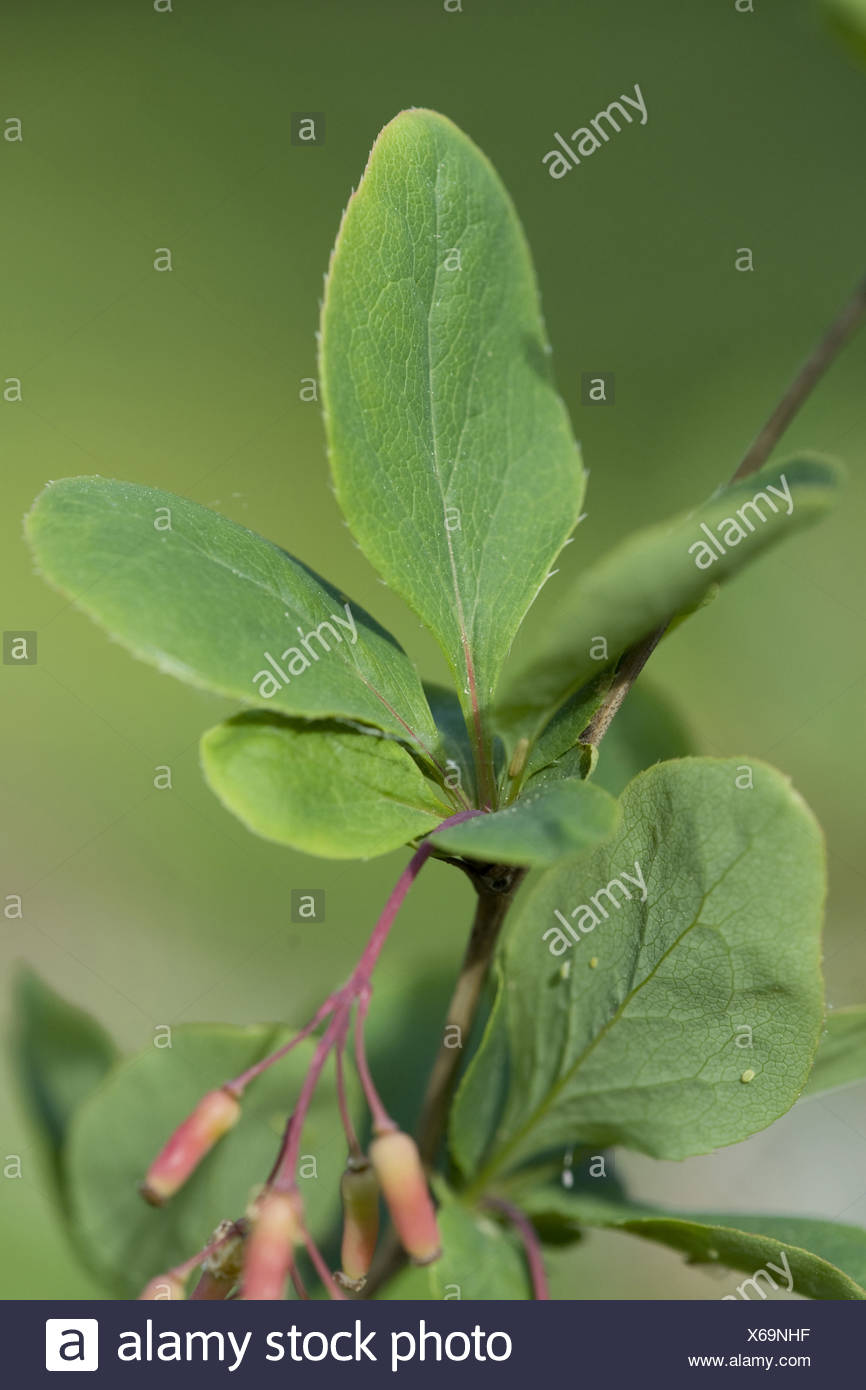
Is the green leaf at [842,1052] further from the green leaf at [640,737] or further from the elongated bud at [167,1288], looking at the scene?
the elongated bud at [167,1288]

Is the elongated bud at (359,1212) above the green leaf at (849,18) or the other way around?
the other way around

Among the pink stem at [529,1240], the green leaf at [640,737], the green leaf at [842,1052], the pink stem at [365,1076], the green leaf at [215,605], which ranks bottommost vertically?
the pink stem at [529,1240]

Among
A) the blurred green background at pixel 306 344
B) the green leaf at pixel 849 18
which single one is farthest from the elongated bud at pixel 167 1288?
the blurred green background at pixel 306 344

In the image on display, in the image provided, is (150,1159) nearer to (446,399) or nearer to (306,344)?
(446,399)

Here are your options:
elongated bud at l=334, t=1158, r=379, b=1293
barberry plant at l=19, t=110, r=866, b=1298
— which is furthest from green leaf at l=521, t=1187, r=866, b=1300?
elongated bud at l=334, t=1158, r=379, b=1293

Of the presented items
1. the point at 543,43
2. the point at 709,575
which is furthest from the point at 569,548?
the point at 709,575

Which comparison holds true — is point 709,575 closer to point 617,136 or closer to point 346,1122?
point 346,1122
